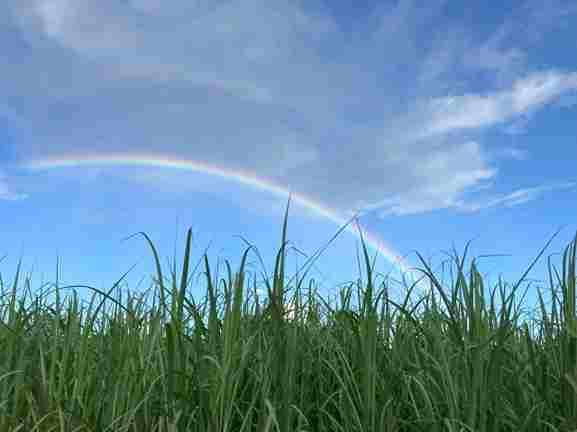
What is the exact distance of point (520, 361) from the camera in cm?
372

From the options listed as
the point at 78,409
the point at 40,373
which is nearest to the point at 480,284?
the point at 78,409

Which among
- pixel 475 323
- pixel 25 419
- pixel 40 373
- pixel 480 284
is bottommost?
pixel 25 419

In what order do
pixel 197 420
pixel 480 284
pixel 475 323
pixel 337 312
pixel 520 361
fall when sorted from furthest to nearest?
pixel 337 312
pixel 520 361
pixel 480 284
pixel 475 323
pixel 197 420

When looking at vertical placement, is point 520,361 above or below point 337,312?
below

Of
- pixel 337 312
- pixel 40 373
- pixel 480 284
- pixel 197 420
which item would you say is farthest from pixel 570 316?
pixel 40 373

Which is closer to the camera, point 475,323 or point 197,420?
point 197,420

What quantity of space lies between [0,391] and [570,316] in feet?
10.8

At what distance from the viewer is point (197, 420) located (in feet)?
9.62

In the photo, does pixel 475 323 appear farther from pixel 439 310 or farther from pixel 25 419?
pixel 25 419

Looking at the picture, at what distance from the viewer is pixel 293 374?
2961 mm

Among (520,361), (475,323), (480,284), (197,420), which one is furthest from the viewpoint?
(520,361)

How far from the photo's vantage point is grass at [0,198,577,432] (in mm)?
2924

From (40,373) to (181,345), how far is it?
4.03 feet

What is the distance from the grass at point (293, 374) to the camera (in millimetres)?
2924
